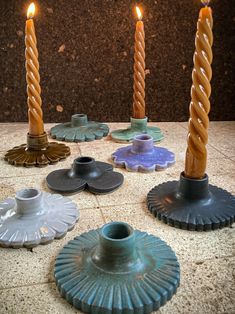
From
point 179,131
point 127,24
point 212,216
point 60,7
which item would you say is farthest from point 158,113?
point 212,216

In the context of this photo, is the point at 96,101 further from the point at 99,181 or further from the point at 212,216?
the point at 212,216

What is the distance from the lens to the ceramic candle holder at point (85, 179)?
85 centimetres

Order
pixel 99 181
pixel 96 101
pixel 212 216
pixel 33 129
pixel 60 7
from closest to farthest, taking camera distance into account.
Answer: pixel 212 216
pixel 99 181
pixel 33 129
pixel 60 7
pixel 96 101

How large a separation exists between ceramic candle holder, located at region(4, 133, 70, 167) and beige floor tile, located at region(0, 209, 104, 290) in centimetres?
35

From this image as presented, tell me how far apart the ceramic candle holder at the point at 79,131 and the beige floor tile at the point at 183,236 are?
463 mm

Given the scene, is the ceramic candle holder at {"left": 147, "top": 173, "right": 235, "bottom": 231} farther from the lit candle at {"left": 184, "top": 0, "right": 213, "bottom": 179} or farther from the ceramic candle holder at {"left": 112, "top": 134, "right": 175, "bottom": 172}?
the ceramic candle holder at {"left": 112, "top": 134, "right": 175, "bottom": 172}

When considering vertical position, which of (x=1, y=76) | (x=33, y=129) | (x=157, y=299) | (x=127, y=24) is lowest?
(x=157, y=299)

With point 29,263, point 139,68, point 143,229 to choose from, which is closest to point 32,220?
point 29,263

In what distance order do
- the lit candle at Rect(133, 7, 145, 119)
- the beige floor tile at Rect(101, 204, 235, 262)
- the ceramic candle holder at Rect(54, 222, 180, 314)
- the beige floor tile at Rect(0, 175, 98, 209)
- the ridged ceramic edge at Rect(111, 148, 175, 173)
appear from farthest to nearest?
the lit candle at Rect(133, 7, 145, 119) → the ridged ceramic edge at Rect(111, 148, 175, 173) → the beige floor tile at Rect(0, 175, 98, 209) → the beige floor tile at Rect(101, 204, 235, 262) → the ceramic candle holder at Rect(54, 222, 180, 314)

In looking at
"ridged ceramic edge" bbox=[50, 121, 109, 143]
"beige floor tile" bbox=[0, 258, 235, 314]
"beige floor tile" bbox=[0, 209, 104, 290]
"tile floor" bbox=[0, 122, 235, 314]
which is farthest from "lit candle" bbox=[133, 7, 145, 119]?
"beige floor tile" bbox=[0, 258, 235, 314]

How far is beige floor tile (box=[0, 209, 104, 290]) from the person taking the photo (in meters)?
0.57

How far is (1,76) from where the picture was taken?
54.2 inches

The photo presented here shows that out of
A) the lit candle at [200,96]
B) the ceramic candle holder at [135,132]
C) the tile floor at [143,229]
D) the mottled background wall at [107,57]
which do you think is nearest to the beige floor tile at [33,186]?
the tile floor at [143,229]

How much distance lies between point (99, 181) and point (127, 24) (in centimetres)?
73
